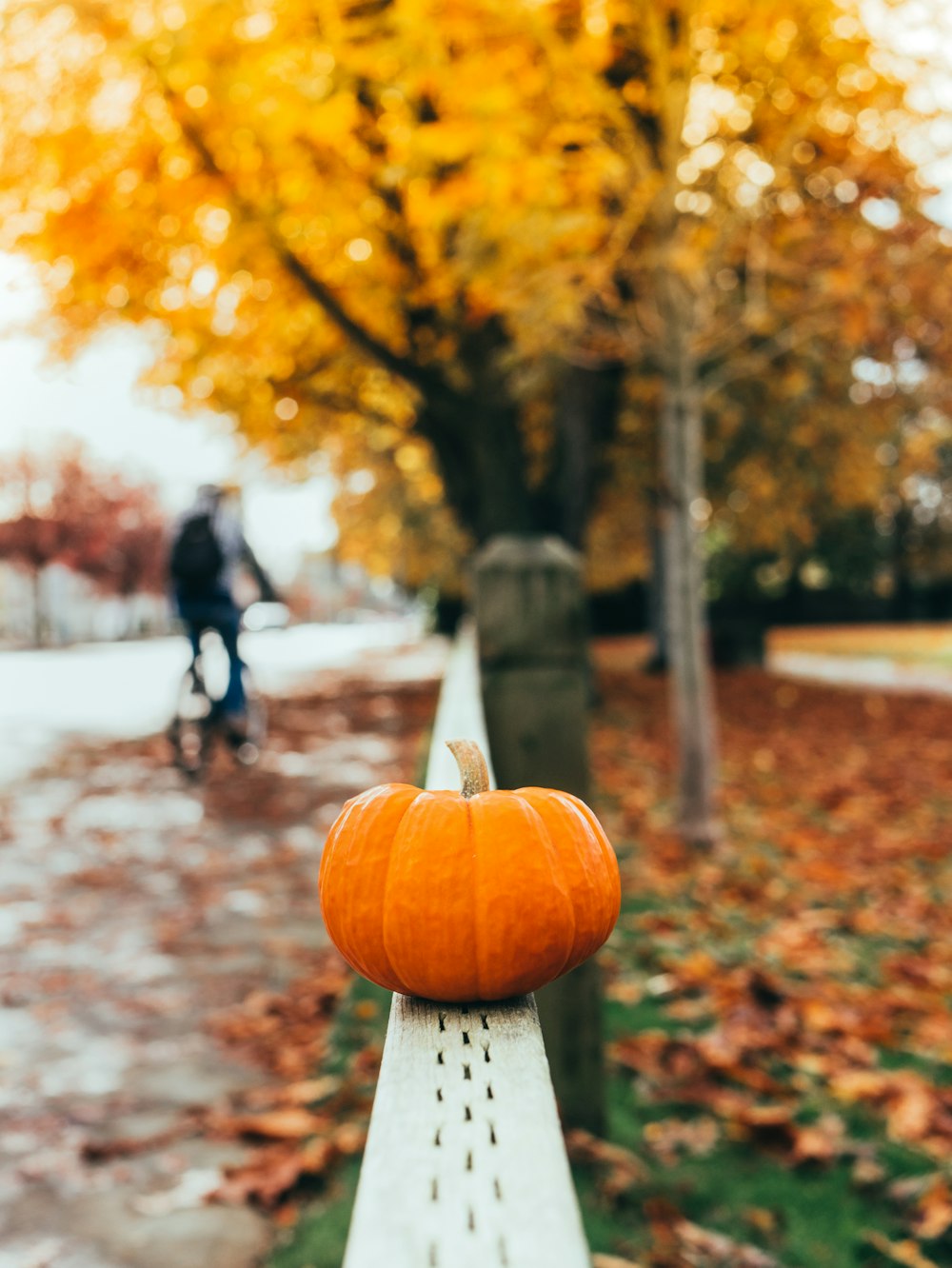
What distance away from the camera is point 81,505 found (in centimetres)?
6500

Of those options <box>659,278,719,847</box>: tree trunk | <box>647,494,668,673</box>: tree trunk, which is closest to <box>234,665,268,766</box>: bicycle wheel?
<box>659,278,719,847</box>: tree trunk

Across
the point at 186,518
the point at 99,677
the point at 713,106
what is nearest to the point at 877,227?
the point at 713,106

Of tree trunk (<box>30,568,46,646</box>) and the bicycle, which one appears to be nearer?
the bicycle

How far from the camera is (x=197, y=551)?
23.5ft

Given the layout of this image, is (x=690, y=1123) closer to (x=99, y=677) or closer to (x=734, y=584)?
(x=99, y=677)

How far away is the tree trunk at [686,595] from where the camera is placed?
6.92 m

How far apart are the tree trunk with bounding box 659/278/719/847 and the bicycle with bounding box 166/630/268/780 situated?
313 cm

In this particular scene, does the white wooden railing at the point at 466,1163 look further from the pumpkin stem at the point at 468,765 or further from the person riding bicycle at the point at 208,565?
the person riding bicycle at the point at 208,565

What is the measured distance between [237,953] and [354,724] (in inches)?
332

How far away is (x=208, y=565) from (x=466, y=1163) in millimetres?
6682

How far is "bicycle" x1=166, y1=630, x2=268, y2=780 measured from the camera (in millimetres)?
8109

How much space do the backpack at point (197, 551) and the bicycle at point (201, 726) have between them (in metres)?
0.96

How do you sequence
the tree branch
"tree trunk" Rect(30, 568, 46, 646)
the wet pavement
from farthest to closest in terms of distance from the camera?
"tree trunk" Rect(30, 568, 46, 646) < the tree branch < the wet pavement

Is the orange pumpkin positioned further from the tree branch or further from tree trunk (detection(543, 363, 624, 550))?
tree trunk (detection(543, 363, 624, 550))
